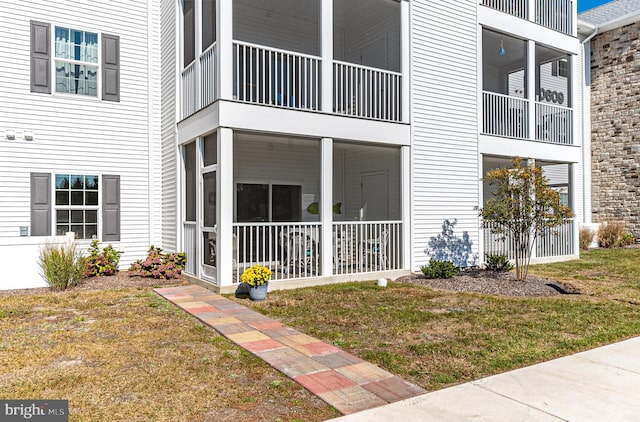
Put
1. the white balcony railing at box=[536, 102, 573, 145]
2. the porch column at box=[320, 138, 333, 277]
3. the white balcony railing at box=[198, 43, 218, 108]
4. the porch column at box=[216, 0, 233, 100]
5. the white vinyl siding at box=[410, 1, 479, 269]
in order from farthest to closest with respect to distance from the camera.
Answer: the white balcony railing at box=[536, 102, 573, 145] < the white vinyl siding at box=[410, 1, 479, 269] < the porch column at box=[320, 138, 333, 277] < the white balcony railing at box=[198, 43, 218, 108] < the porch column at box=[216, 0, 233, 100]

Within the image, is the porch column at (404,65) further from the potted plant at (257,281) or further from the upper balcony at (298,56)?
the potted plant at (257,281)

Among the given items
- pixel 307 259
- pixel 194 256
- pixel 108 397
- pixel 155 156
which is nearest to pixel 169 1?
pixel 155 156

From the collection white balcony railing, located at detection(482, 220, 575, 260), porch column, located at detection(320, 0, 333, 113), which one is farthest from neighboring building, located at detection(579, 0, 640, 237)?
porch column, located at detection(320, 0, 333, 113)

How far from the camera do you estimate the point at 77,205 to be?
9.58 m

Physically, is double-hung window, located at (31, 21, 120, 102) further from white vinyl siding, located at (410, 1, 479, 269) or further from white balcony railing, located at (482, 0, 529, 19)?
white balcony railing, located at (482, 0, 529, 19)

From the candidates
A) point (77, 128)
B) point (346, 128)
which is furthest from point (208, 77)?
point (77, 128)

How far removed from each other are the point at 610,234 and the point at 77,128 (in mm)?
17525

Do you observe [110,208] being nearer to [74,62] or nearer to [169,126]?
[169,126]

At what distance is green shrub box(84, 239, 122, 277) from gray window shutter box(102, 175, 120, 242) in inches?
11.7

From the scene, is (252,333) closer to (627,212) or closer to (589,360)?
(589,360)

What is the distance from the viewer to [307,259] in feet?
29.4

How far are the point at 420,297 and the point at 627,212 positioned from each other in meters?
13.6

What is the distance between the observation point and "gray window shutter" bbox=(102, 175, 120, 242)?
32.3ft

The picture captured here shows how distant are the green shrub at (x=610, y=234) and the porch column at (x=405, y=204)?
10.7m
